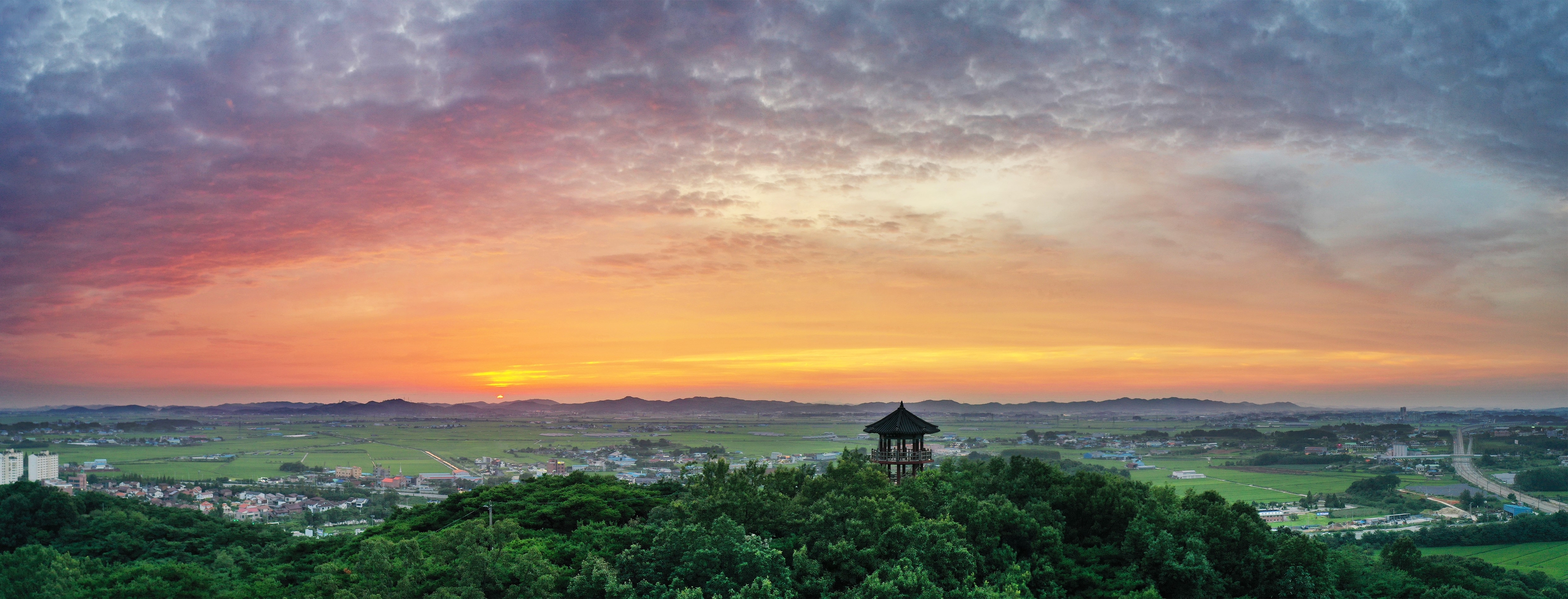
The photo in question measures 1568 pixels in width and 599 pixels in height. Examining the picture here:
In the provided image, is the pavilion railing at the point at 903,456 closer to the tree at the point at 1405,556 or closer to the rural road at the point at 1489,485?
the tree at the point at 1405,556

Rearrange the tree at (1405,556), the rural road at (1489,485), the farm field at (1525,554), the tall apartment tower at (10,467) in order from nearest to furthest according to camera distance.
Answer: the tree at (1405,556), the farm field at (1525,554), the rural road at (1489,485), the tall apartment tower at (10,467)

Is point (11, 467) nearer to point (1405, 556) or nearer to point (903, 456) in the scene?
point (903, 456)

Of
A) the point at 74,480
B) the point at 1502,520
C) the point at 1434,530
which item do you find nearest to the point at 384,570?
the point at 1434,530

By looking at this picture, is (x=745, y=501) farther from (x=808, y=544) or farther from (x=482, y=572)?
(x=482, y=572)

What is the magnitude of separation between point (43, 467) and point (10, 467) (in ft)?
68.9

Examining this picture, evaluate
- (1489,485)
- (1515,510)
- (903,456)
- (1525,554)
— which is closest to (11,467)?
(903,456)

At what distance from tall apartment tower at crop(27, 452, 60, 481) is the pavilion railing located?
13751cm

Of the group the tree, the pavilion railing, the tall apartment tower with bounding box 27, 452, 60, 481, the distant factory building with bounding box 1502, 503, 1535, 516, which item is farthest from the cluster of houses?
the distant factory building with bounding box 1502, 503, 1535, 516

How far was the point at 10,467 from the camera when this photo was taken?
11850 cm

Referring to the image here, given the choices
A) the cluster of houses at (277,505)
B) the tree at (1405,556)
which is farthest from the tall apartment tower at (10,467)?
the tree at (1405,556)

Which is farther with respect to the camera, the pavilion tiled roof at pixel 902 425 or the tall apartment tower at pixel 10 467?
the tall apartment tower at pixel 10 467

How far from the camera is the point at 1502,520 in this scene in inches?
3492

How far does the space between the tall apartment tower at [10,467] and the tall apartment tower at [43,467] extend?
3.69ft

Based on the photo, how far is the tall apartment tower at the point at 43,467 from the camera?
127 meters
